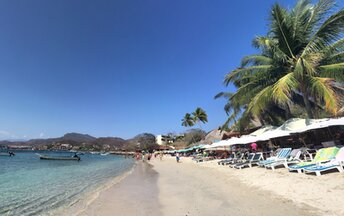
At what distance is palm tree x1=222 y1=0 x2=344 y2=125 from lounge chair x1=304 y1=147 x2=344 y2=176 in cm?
354

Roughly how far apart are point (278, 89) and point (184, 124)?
66.6m

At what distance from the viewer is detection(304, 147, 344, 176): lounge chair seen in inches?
319

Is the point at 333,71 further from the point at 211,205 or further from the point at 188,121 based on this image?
the point at 188,121

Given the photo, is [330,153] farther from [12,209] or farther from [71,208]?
[12,209]

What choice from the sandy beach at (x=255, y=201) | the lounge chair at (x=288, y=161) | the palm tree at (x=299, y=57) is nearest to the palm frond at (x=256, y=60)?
the palm tree at (x=299, y=57)

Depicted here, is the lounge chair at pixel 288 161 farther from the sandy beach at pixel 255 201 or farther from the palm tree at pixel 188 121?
the palm tree at pixel 188 121

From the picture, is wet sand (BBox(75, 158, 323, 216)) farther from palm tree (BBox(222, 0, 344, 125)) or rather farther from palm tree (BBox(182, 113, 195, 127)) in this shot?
palm tree (BBox(182, 113, 195, 127))

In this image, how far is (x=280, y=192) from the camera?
7.12 m

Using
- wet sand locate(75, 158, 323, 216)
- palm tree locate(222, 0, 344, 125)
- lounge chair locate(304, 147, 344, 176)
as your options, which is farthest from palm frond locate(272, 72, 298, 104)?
wet sand locate(75, 158, 323, 216)

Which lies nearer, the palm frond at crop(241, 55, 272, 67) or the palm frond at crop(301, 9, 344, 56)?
the palm frond at crop(301, 9, 344, 56)

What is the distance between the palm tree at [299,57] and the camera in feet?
39.6

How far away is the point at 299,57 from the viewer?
43.6ft

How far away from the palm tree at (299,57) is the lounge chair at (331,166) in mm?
3539

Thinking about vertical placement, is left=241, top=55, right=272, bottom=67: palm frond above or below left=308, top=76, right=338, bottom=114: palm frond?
above
